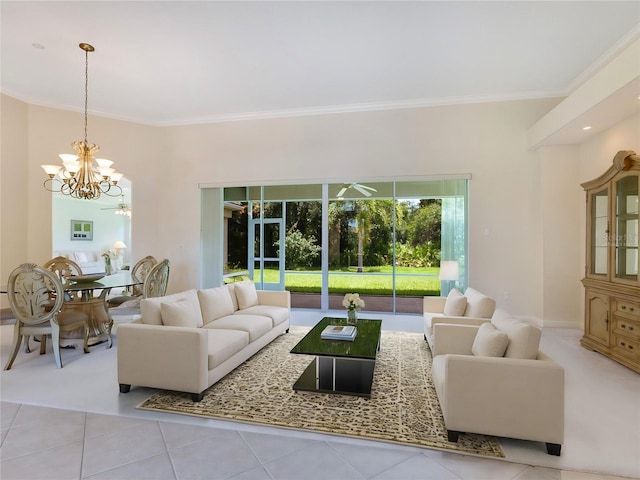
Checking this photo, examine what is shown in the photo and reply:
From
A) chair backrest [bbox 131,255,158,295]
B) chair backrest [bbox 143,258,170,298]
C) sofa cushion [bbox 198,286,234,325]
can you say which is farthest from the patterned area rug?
chair backrest [bbox 131,255,158,295]

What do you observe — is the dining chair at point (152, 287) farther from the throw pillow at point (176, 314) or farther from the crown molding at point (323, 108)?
the crown molding at point (323, 108)

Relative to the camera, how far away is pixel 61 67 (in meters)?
4.78

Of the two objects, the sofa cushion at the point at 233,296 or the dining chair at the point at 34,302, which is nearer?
the dining chair at the point at 34,302

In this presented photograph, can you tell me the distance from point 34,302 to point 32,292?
0.37ft

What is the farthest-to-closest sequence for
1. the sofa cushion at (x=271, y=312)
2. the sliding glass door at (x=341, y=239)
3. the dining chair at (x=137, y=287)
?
the sliding glass door at (x=341, y=239) → the dining chair at (x=137, y=287) → the sofa cushion at (x=271, y=312)

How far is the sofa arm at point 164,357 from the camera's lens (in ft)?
9.05

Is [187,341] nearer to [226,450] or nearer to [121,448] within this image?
[121,448]

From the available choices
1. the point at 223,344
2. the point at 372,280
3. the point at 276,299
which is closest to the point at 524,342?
the point at 223,344

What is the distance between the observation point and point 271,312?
4.45 m

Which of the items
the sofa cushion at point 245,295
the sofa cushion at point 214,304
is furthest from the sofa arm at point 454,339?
the sofa cushion at point 245,295

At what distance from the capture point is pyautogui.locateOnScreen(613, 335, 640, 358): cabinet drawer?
11.5ft

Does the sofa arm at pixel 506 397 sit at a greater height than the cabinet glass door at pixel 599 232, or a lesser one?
lesser

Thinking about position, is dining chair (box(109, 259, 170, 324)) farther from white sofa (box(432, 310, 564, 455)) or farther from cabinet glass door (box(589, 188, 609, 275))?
cabinet glass door (box(589, 188, 609, 275))

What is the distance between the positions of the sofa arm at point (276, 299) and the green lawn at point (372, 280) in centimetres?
181
